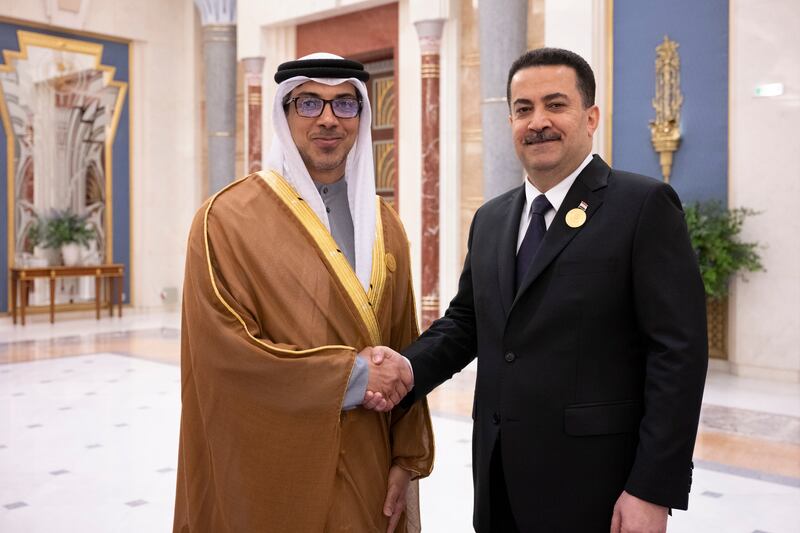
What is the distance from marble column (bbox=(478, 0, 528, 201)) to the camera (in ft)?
23.8

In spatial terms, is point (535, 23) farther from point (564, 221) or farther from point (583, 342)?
point (583, 342)

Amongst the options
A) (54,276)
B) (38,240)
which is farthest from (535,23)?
(38,240)

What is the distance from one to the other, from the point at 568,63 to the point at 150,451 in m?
3.57

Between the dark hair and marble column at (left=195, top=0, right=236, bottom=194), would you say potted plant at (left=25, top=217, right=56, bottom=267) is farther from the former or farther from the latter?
the dark hair

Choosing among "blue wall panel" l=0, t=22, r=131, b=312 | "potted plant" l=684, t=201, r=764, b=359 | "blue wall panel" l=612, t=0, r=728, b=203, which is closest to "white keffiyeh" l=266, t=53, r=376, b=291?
"potted plant" l=684, t=201, r=764, b=359

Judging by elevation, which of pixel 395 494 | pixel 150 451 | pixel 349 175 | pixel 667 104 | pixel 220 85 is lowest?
pixel 150 451

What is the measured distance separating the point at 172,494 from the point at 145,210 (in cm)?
829

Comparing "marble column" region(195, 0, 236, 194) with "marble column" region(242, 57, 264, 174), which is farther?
"marble column" region(195, 0, 236, 194)

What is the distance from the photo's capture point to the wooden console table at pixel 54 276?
9.85 meters

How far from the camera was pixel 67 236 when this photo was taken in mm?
10305

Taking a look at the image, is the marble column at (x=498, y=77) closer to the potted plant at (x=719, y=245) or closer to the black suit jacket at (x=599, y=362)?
the potted plant at (x=719, y=245)

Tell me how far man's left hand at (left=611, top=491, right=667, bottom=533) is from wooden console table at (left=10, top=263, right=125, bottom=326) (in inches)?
377

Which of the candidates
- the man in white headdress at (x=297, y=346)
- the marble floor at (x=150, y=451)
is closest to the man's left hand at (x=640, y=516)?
the man in white headdress at (x=297, y=346)

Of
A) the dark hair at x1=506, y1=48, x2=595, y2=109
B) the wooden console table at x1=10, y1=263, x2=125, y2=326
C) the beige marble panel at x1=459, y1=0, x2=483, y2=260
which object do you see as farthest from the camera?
the wooden console table at x1=10, y1=263, x2=125, y2=326
